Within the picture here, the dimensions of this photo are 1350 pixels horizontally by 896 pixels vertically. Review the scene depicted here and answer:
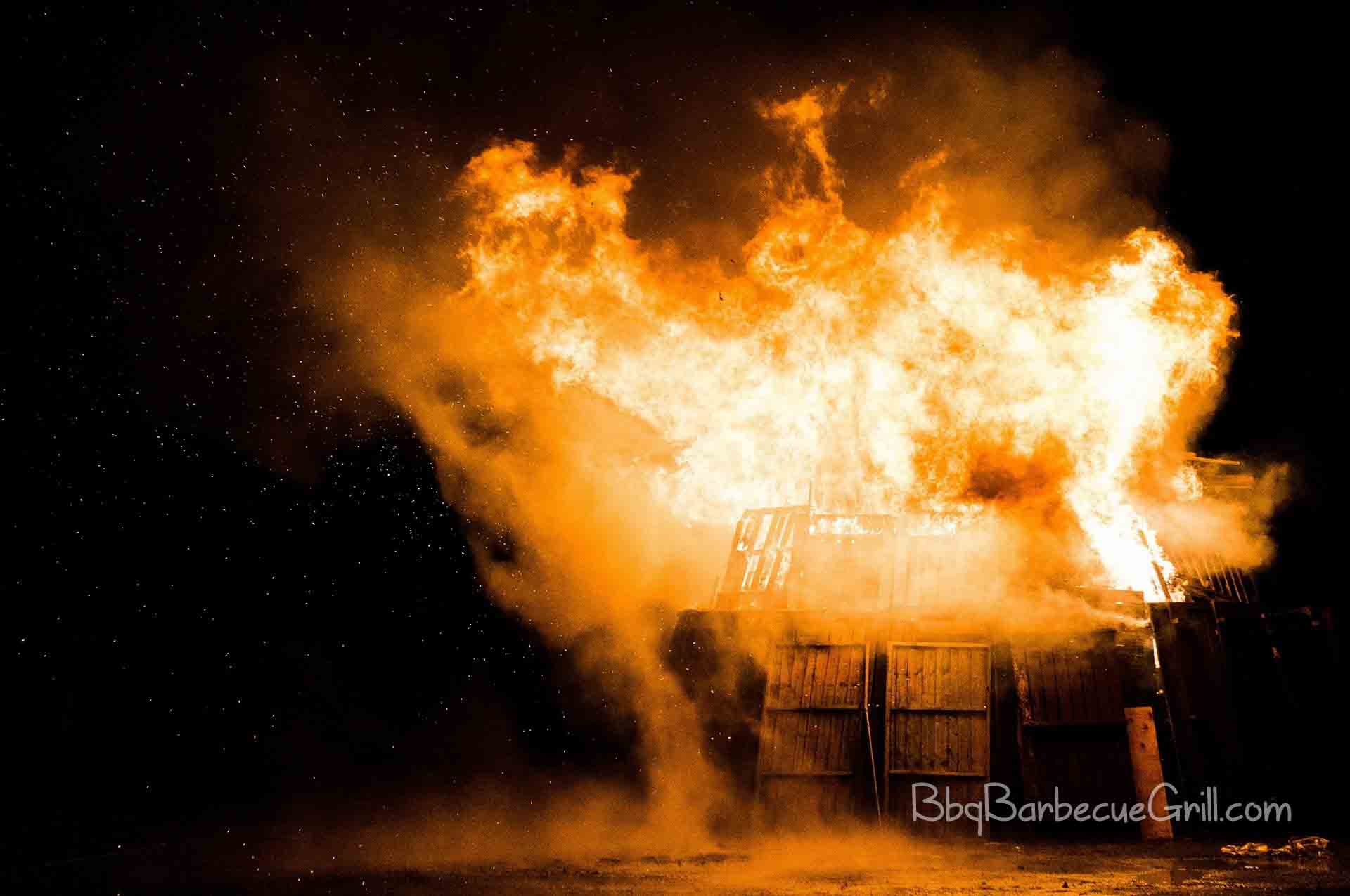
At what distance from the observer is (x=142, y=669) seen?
45.9 ft

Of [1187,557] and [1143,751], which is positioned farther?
[1187,557]

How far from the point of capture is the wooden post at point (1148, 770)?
8.16 metres

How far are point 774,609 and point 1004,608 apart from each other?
286 centimetres

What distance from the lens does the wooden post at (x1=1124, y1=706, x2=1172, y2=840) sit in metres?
8.16

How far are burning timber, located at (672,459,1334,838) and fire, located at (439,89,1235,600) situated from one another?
6.11 ft

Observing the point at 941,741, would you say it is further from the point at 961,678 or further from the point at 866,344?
the point at 866,344

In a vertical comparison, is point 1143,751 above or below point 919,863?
above

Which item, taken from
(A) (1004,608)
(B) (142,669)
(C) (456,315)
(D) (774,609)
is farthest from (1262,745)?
(B) (142,669)

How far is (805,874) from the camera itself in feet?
23.5

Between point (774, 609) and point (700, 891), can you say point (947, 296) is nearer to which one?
point (774, 609)

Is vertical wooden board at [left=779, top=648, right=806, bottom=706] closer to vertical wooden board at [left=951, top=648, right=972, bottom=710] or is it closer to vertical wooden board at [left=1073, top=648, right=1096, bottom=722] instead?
vertical wooden board at [left=951, top=648, right=972, bottom=710]

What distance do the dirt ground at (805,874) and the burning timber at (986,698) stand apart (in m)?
0.65

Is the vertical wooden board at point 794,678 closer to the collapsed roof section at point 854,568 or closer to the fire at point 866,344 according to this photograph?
the collapsed roof section at point 854,568

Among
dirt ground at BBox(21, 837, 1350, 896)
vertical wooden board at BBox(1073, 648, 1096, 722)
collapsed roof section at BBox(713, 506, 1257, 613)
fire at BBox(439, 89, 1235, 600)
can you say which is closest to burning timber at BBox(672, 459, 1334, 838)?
vertical wooden board at BBox(1073, 648, 1096, 722)
